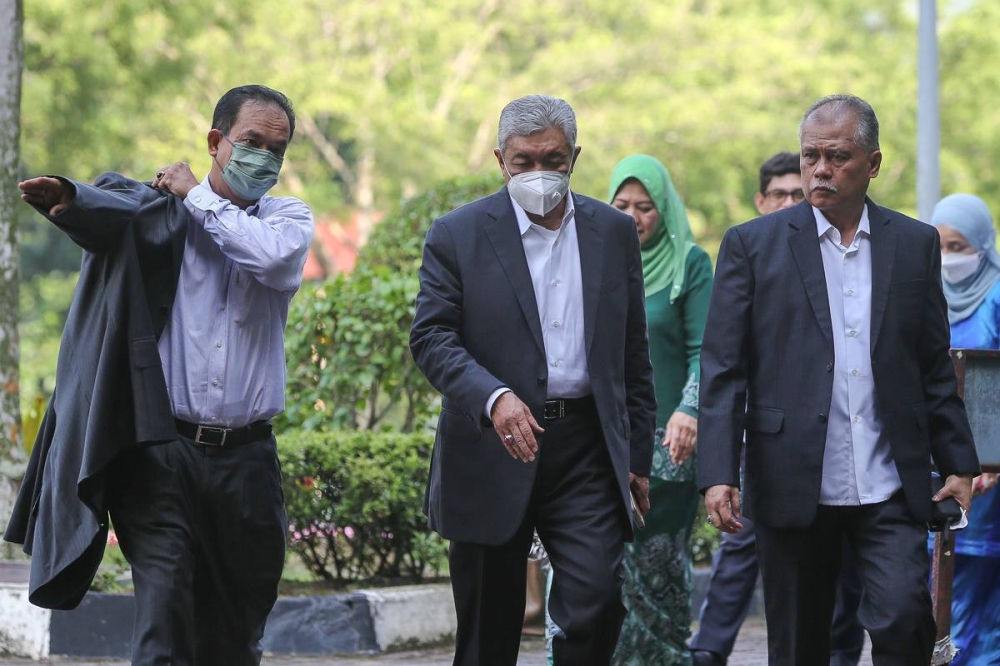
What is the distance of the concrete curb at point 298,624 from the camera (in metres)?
7.56

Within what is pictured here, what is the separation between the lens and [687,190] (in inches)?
1102

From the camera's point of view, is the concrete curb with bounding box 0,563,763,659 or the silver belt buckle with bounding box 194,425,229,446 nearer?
the silver belt buckle with bounding box 194,425,229,446

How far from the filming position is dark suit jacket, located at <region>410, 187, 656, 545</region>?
4961 millimetres

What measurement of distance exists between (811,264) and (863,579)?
0.96 meters

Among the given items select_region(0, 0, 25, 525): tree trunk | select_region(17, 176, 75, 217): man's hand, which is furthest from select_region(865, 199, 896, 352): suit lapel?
select_region(0, 0, 25, 525): tree trunk

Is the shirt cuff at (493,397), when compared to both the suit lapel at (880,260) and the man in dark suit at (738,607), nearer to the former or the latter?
the suit lapel at (880,260)

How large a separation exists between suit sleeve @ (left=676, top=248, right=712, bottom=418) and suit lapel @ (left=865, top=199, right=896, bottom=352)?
1.60m

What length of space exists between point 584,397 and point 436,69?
2058 cm

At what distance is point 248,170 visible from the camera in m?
5.05

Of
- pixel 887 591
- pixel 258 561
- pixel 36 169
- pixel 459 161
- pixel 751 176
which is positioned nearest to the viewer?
pixel 887 591

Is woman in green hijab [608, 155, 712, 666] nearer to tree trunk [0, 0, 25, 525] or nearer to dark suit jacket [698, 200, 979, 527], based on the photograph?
dark suit jacket [698, 200, 979, 527]

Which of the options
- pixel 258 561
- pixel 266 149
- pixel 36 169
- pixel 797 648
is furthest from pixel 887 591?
pixel 36 169

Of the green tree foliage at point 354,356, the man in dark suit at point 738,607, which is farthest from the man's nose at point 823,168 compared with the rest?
the green tree foliage at point 354,356

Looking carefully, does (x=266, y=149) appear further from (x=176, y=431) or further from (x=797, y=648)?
(x=797, y=648)
